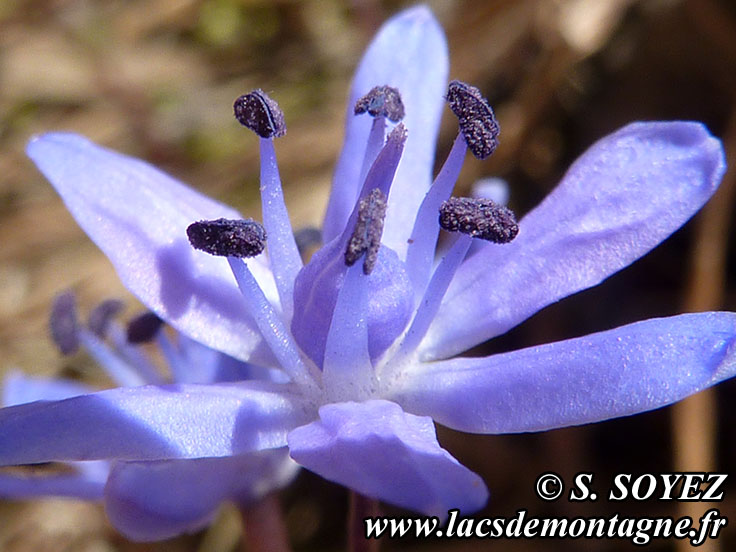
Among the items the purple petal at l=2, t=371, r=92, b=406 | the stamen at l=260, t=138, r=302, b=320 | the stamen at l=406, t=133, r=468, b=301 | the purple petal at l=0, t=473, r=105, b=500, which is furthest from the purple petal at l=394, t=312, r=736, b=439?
the purple petal at l=2, t=371, r=92, b=406

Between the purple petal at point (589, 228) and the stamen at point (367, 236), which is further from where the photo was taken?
the purple petal at point (589, 228)

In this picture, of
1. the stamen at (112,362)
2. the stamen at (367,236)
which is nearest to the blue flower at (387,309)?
the stamen at (367,236)

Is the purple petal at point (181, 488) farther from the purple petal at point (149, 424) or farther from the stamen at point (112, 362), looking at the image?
the stamen at point (112, 362)

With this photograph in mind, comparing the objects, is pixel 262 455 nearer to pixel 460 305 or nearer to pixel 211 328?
pixel 211 328

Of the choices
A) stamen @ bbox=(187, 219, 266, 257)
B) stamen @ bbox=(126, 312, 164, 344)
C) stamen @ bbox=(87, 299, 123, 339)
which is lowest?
stamen @ bbox=(126, 312, 164, 344)

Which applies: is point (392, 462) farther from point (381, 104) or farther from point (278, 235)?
point (381, 104)

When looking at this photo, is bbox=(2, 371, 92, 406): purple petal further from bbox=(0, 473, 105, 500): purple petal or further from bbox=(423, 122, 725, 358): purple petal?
bbox=(423, 122, 725, 358): purple petal

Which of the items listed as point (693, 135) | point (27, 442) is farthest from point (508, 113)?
point (27, 442)
